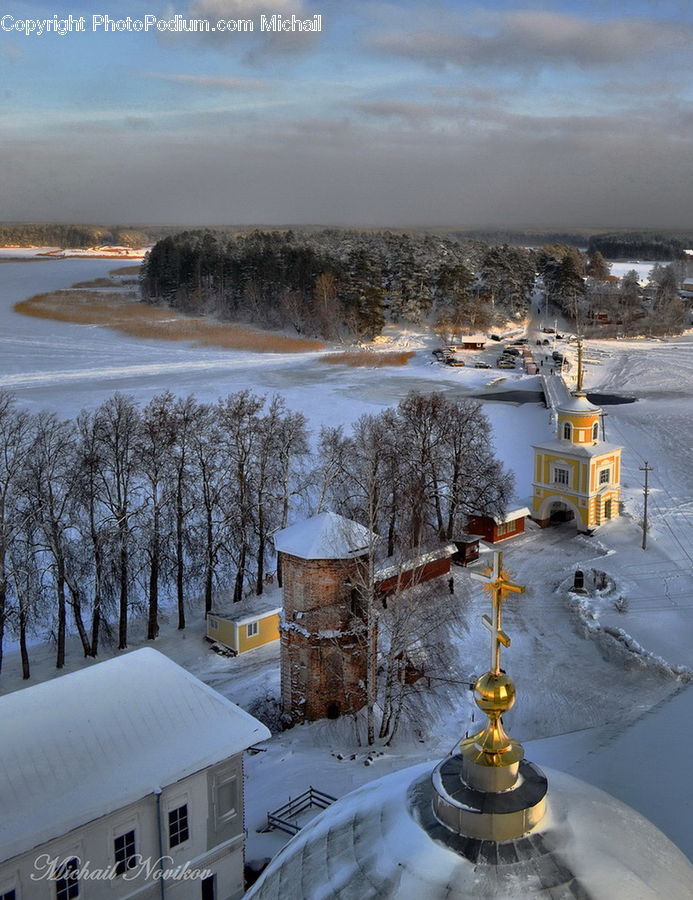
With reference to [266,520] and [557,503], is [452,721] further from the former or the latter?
[557,503]

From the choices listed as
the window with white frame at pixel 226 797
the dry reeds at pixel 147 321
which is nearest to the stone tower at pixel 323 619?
the window with white frame at pixel 226 797

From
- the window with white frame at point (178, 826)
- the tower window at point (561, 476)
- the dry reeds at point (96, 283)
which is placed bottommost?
the window with white frame at point (178, 826)

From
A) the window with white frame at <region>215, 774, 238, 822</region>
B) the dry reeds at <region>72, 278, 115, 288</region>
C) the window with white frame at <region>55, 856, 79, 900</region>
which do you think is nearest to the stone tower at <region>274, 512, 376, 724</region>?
the window with white frame at <region>215, 774, 238, 822</region>

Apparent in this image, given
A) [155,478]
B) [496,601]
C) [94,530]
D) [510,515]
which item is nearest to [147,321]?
[510,515]

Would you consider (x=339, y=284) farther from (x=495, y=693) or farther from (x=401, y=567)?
(x=495, y=693)

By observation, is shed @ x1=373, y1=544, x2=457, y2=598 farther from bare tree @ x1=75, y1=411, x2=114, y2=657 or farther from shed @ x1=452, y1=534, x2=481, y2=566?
bare tree @ x1=75, y1=411, x2=114, y2=657

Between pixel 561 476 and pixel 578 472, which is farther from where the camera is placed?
pixel 561 476

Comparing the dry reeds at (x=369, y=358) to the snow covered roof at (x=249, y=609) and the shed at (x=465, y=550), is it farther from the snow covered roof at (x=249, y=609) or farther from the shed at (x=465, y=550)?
the snow covered roof at (x=249, y=609)
